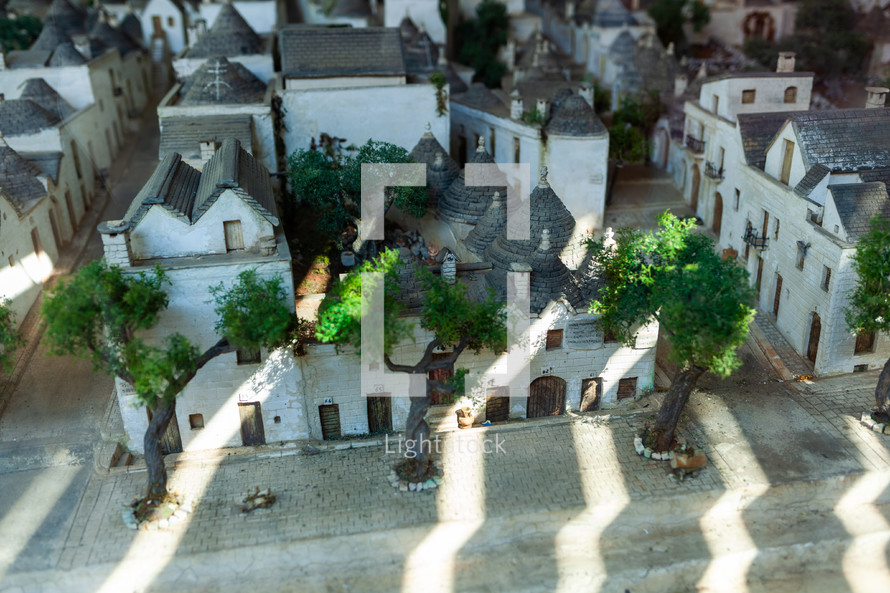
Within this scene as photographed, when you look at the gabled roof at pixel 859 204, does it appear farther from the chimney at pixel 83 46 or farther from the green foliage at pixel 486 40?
the chimney at pixel 83 46

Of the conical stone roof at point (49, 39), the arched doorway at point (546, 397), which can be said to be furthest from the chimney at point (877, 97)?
the conical stone roof at point (49, 39)

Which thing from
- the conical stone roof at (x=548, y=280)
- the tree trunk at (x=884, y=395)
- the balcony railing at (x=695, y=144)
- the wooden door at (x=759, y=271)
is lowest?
the tree trunk at (x=884, y=395)

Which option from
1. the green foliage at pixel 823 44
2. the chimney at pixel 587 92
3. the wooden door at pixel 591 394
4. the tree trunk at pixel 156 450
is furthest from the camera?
the green foliage at pixel 823 44

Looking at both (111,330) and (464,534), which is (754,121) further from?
(111,330)

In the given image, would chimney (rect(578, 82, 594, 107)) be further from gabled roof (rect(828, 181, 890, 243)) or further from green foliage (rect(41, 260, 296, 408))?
green foliage (rect(41, 260, 296, 408))

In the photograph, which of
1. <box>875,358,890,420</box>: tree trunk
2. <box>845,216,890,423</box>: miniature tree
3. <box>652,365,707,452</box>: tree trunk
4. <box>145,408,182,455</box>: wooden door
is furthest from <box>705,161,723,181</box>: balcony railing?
<box>145,408,182,455</box>: wooden door

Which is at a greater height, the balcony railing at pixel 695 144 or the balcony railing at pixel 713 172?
the balcony railing at pixel 695 144

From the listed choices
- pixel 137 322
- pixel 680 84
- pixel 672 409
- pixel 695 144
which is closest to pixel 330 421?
pixel 137 322
